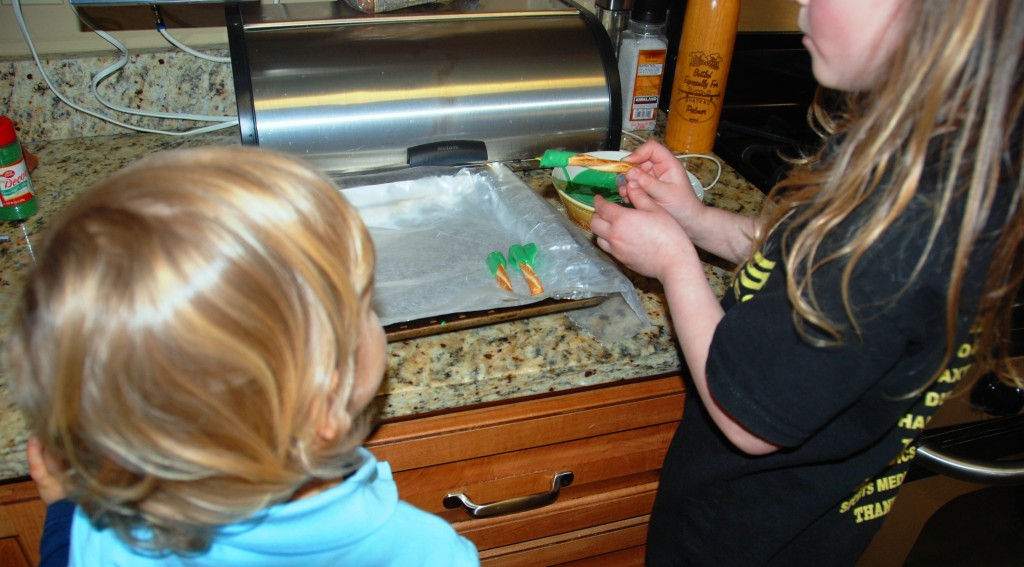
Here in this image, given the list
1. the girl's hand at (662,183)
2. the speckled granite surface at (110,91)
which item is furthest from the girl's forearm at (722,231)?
the speckled granite surface at (110,91)

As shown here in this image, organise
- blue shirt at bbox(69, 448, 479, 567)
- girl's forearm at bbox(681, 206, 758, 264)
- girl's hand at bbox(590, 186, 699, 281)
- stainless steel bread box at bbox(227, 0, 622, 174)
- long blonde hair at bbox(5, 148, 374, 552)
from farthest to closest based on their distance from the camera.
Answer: stainless steel bread box at bbox(227, 0, 622, 174) < girl's forearm at bbox(681, 206, 758, 264) < girl's hand at bbox(590, 186, 699, 281) < blue shirt at bbox(69, 448, 479, 567) < long blonde hair at bbox(5, 148, 374, 552)

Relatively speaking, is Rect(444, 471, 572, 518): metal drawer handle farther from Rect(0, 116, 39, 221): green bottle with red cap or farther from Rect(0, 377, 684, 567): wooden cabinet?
Rect(0, 116, 39, 221): green bottle with red cap

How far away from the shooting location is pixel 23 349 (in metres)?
0.38

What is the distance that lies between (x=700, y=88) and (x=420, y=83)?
40cm

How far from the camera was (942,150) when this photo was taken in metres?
0.45

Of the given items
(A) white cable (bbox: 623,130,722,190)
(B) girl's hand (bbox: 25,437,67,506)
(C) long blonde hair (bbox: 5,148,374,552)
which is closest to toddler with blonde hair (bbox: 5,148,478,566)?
(C) long blonde hair (bbox: 5,148,374,552)

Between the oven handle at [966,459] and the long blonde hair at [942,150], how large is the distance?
0.39 m

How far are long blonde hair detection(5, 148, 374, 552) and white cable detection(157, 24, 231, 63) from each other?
702 millimetres

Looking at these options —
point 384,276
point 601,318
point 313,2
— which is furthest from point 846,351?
point 313,2

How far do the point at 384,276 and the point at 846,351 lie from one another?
463 mm

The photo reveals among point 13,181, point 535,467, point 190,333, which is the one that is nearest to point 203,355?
point 190,333

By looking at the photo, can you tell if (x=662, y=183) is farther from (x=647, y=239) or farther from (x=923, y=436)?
(x=923, y=436)

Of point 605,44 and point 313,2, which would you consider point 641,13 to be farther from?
point 313,2

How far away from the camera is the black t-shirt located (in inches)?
18.4
